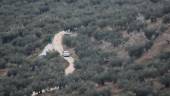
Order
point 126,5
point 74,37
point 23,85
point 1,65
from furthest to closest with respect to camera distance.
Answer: point 126,5 < point 74,37 < point 1,65 < point 23,85

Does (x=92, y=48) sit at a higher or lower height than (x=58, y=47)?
higher

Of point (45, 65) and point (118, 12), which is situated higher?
point (118, 12)

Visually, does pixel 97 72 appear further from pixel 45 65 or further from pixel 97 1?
pixel 97 1

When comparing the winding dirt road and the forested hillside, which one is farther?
the winding dirt road

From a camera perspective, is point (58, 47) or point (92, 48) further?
point (58, 47)

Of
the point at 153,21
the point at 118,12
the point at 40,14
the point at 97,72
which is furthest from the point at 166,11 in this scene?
the point at 40,14

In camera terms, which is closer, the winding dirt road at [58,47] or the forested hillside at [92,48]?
the forested hillside at [92,48]

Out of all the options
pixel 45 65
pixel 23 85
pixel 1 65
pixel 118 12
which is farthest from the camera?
pixel 118 12

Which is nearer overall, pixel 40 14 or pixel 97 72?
pixel 97 72
